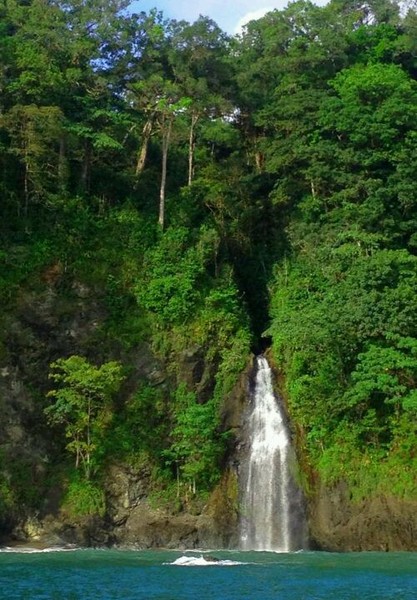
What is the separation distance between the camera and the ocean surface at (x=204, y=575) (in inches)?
682

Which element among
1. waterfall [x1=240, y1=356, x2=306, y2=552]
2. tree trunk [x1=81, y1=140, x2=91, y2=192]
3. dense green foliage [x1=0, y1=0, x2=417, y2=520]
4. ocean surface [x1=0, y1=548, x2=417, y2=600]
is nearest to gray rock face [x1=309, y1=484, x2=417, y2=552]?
dense green foliage [x1=0, y1=0, x2=417, y2=520]

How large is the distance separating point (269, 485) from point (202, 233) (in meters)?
11.2

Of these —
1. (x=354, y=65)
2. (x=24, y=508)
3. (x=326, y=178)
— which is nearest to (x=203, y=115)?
(x=326, y=178)

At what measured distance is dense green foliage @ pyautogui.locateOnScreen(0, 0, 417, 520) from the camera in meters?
29.8

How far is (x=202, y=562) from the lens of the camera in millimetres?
23062

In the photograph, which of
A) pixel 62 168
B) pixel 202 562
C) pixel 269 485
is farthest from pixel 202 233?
pixel 202 562

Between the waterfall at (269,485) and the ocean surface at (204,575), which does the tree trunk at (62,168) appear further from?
the ocean surface at (204,575)

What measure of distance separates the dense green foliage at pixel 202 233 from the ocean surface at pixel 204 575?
4112 millimetres

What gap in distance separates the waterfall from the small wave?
16.0ft

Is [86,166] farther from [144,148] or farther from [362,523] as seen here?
[362,523]

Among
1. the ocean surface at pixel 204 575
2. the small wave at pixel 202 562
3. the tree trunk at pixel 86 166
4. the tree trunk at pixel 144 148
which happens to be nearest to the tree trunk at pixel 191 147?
the tree trunk at pixel 144 148

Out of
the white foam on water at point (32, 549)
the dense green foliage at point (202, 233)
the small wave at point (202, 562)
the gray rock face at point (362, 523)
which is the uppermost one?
the dense green foliage at point (202, 233)

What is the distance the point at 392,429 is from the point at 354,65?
20.5 meters

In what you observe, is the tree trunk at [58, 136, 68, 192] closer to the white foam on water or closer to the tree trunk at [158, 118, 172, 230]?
the tree trunk at [158, 118, 172, 230]
